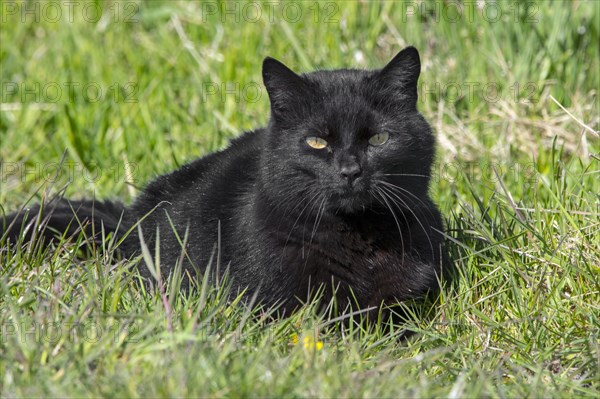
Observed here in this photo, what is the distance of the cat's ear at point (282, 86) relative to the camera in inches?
117

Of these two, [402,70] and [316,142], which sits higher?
[402,70]

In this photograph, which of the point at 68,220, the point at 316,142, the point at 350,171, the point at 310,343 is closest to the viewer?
the point at 310,343

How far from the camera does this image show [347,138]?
286cm

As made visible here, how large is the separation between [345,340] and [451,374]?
0.32 m

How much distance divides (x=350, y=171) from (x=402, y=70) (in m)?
0.47

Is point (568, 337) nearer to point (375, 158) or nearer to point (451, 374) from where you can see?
point (451, 374)

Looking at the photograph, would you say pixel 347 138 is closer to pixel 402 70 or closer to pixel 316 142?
pixel 316 142

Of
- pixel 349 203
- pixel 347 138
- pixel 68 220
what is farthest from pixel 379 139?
pixel 68 220

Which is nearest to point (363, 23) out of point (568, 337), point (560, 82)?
point (560, 82)

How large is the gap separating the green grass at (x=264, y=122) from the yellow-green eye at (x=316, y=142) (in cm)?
56

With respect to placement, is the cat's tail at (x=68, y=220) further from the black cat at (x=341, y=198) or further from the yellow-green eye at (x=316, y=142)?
the yellow-green eye at (x=316, y=142)

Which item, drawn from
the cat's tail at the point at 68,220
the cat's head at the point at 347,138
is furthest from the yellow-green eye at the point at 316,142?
the cat's tail at the point at 68,220

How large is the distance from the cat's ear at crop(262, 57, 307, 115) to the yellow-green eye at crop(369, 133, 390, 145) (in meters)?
0.28

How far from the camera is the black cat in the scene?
9.41 feet
